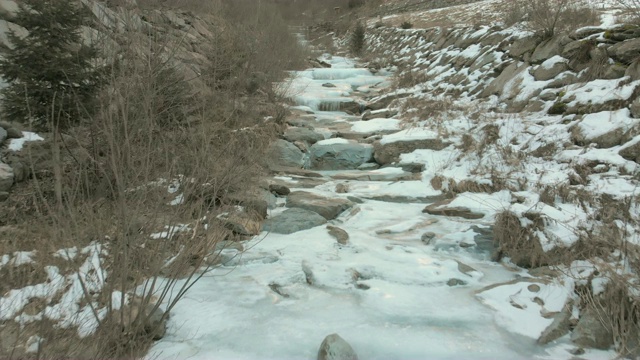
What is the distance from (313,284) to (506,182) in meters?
3.00

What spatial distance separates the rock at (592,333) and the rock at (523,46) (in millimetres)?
6183

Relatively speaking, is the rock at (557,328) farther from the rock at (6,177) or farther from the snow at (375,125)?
the snow at (375,125)

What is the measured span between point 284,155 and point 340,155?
3.55 feet

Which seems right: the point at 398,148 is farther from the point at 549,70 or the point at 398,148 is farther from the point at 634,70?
the point at 634,70

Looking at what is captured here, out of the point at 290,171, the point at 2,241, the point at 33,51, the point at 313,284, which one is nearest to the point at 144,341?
the point at 313,284

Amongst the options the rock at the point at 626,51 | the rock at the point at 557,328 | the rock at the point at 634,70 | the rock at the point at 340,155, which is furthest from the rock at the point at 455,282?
the rock at the point at 626,51

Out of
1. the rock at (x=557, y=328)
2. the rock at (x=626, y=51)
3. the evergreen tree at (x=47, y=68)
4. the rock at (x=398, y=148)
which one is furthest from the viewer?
the rock at (x=398, y=148)

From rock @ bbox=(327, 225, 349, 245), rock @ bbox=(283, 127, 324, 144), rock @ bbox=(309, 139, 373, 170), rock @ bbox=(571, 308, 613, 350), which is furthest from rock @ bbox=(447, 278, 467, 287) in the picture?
rock @ bbox=(283, 127, 324, 144)

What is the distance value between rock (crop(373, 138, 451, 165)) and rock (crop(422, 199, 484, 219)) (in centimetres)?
204

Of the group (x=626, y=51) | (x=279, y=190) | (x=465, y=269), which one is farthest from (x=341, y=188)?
(x=626, y=51)

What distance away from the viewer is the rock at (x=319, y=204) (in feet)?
17.1

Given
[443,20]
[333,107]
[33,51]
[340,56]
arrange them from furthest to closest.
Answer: [340,56], [443,20], [333,107], [33,51]

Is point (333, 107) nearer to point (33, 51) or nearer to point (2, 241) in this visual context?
point (33, 51)

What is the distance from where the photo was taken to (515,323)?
9.77 ft
